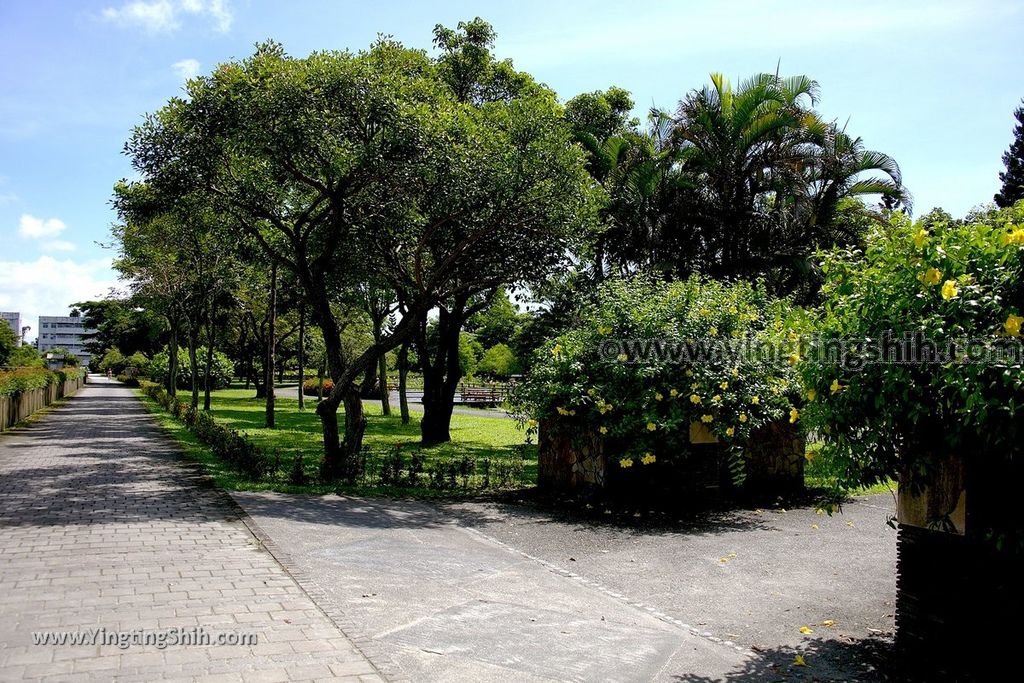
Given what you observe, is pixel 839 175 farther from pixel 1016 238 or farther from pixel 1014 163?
pixel 1014 163

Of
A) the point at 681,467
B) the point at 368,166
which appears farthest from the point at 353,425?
the point at 681,467

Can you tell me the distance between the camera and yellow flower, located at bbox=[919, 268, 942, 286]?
4285 mm

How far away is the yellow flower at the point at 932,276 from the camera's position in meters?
4.29

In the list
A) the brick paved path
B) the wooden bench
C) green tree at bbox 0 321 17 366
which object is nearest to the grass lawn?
the brick paved path

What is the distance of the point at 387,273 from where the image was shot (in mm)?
15945

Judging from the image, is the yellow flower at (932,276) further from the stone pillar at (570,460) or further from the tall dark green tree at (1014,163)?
the tall dark green tree at (1014,163)

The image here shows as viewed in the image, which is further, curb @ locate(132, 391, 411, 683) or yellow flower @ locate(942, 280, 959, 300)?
curb @ locate(132, 391, 411, 683)

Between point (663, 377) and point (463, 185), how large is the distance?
14.9 ft

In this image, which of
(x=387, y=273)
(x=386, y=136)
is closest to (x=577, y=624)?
(x=386, y=136)

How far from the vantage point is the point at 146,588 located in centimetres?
619

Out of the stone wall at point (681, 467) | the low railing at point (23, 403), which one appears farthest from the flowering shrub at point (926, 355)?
the low railing at point (23, 403)

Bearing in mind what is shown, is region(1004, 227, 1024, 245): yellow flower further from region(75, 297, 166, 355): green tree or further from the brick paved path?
region(75, 297, 166, 355): green tree

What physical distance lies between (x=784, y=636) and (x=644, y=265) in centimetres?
1255

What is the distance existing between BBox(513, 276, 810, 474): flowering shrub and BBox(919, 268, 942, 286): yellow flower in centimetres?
539
